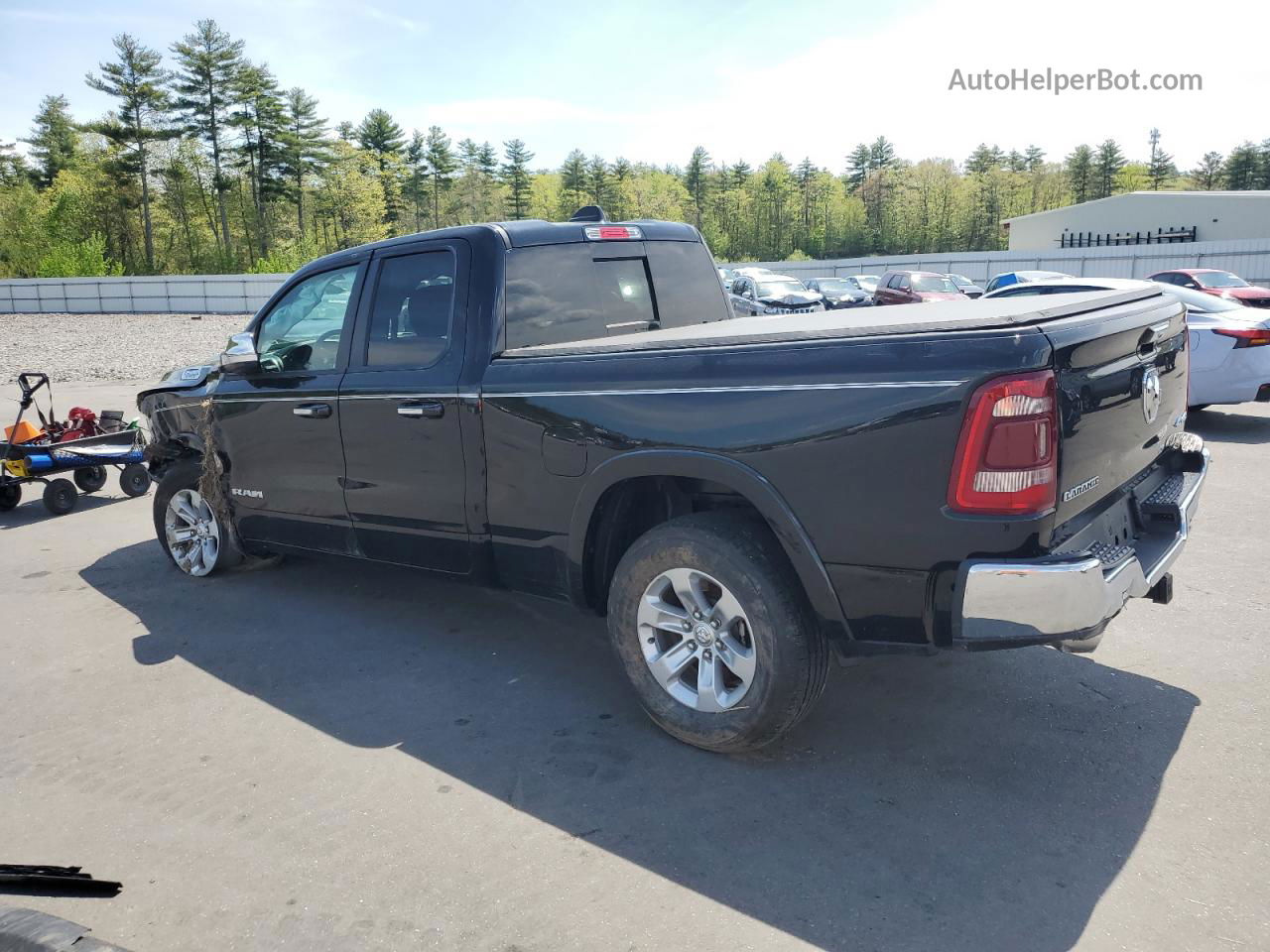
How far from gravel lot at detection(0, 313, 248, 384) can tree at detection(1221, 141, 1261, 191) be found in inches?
4023

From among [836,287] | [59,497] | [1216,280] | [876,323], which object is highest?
[836,287]

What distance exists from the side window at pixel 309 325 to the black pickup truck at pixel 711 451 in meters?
0.02

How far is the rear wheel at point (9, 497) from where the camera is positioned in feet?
29.1

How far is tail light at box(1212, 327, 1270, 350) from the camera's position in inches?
385

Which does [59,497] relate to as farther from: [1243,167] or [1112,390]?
[1243,167]

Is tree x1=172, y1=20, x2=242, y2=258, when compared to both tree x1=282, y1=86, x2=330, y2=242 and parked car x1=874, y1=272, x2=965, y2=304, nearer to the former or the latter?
tree x1=282, y1=86, x2=330, y2=242

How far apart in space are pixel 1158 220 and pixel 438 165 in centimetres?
7045

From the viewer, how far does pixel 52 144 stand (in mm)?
87500

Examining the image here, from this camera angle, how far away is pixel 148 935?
2785 mm

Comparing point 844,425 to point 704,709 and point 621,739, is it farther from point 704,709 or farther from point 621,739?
point 621,739

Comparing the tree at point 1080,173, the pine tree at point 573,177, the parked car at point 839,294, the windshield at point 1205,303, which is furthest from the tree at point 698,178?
the windshield at point 1205,303

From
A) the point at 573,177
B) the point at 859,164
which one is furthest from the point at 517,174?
the point at 859,164

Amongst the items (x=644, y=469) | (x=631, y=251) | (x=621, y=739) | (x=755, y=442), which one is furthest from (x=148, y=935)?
(x=631, y=251)

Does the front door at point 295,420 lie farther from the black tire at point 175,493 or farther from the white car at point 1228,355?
A: the white car at point 1228,355
